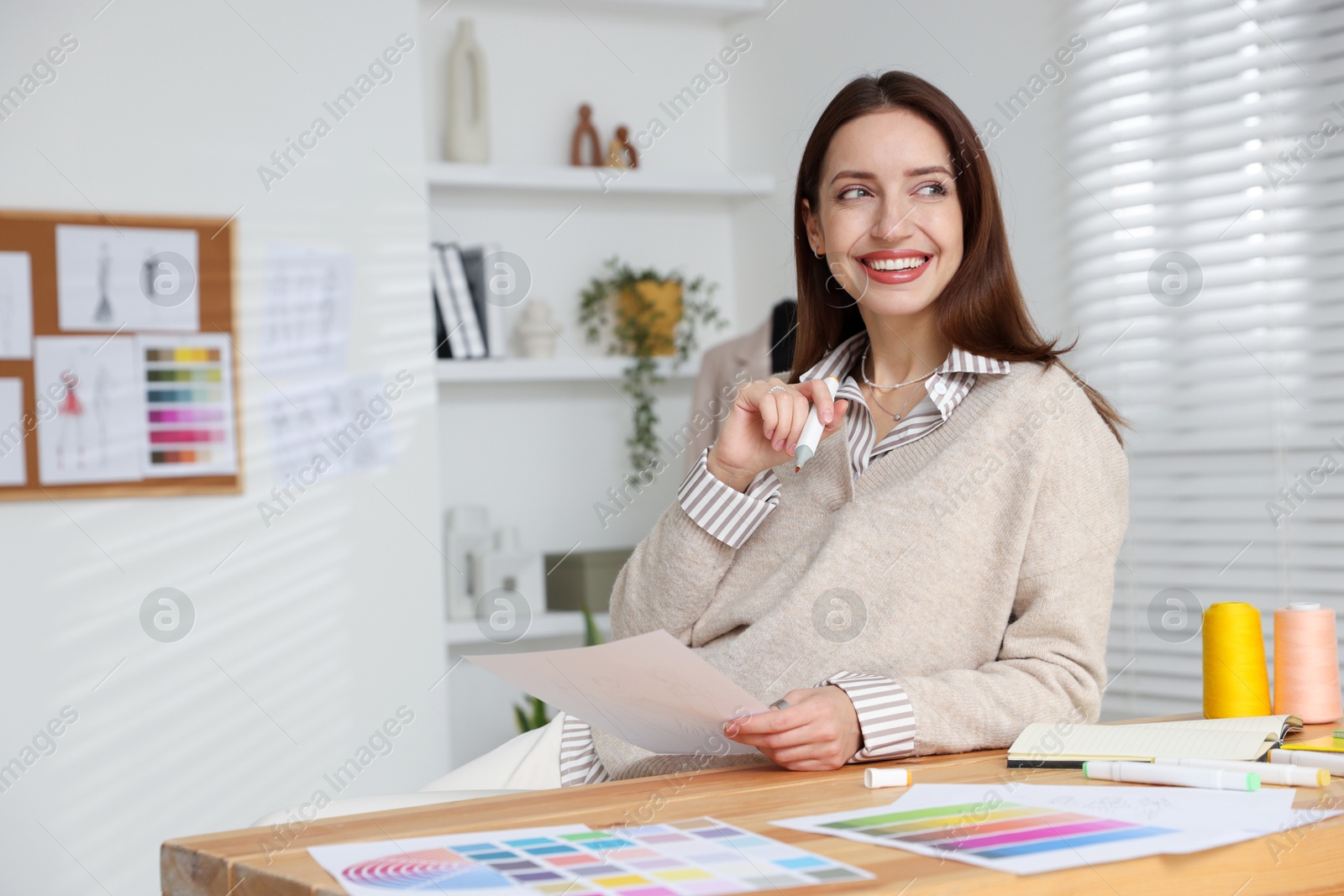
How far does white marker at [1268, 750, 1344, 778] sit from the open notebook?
0.04 feet

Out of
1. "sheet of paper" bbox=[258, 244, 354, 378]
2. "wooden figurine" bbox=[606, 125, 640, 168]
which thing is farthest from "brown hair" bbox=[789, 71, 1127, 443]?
"wooden figurine" bbox=[606, 125, 640, 168]

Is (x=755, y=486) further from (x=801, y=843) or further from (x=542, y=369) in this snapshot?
(x=542, y=369)

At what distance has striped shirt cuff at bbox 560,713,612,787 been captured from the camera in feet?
4.85

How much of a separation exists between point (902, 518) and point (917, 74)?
2.16 meters

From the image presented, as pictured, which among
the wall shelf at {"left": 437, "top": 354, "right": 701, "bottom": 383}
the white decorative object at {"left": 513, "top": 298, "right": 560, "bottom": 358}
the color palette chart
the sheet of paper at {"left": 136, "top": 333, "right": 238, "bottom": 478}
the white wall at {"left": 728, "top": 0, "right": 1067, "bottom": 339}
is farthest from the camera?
the white decorative object at {"left": 513, "top": 298, "right": 560, "bottom": 358}

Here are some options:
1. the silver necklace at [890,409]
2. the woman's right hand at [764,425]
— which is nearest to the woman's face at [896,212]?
the silver necklace at [890,409]

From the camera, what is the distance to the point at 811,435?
1.33 m

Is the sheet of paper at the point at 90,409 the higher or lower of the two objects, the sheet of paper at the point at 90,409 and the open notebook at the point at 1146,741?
the higher

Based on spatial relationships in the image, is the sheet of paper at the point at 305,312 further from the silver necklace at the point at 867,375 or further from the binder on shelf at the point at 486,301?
the silver necklace at the point at 867,375

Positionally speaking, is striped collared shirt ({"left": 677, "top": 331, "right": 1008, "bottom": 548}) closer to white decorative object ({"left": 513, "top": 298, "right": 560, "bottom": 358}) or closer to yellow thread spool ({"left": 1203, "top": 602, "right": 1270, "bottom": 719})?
yellow thread spool ({"left": 1203, "top": 602, "right": 1270, "bottom": 719})

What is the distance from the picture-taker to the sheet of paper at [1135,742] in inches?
42.7

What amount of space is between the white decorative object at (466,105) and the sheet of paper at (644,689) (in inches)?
102

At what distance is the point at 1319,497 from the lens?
7.71ft

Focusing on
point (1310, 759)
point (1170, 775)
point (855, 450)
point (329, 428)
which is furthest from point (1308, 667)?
point (329, 428)
